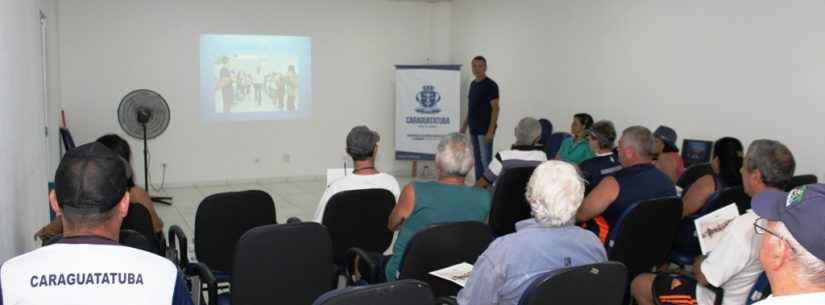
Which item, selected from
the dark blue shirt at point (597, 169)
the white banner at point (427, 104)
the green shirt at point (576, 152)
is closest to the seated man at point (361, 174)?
the dark blue shirt at point (597, 169)

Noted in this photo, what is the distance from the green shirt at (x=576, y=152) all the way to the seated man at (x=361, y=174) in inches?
77.2

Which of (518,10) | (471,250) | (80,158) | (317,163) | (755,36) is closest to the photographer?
(80,158)

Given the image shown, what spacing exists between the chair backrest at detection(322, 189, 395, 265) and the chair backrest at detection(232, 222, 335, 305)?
656 mm

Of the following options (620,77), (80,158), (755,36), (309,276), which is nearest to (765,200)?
(80,158)

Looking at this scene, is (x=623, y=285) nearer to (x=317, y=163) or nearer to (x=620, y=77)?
(x=620, y=77)

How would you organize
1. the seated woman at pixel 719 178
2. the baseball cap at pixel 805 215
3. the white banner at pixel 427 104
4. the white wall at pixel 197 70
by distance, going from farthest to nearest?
the white banner at pixel 427 104
the white wall at pixel 197 70
the seated woman at pixel 719 178
the baseball cap at pixel 805 215

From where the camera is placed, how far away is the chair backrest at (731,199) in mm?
3637

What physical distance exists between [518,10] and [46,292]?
24.9ft

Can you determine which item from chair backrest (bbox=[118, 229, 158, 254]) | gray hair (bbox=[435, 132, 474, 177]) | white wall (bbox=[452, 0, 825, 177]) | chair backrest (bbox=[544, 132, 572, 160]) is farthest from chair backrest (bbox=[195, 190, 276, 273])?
white wall (bbox=[452, 0, 825, 177])

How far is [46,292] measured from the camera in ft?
4.84

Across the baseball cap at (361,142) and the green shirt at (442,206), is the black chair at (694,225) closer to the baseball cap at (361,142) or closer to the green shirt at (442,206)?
the green shirt at (442,206)

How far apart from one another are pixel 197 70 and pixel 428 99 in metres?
3.05

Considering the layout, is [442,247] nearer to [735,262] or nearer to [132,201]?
[735,262]

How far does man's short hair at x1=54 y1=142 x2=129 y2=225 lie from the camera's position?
158 cm
